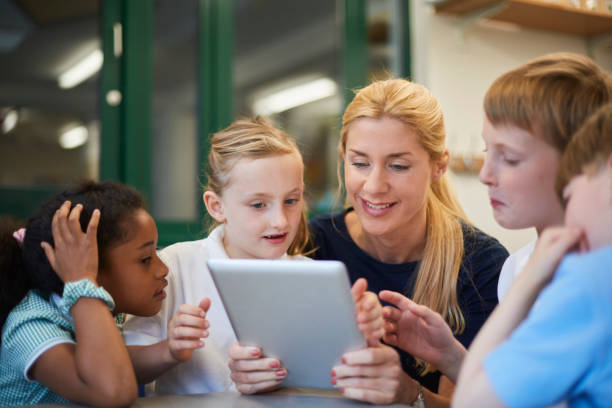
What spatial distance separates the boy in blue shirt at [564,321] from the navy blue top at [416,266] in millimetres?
789

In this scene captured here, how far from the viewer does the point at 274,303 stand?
3.07ft

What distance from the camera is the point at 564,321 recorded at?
684 millimetres

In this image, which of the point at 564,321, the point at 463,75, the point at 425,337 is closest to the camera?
the point at 564,321

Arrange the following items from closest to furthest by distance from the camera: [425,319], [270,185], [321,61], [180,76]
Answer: [425,319]
[270,185]
[180,76]
[321,61]

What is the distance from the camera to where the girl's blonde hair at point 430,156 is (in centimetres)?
157

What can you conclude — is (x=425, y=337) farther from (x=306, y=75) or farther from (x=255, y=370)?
(x=306, y=75)

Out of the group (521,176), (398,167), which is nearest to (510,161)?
(521,176)

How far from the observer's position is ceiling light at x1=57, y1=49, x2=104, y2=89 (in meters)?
2.62

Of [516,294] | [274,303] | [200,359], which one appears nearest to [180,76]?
[200,359]

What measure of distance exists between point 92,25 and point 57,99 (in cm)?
38

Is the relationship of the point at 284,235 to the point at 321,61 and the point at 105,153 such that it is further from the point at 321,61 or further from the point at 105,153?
the point at 321,61

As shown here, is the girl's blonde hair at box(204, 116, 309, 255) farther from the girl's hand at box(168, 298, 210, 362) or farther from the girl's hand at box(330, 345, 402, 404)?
the girl's hand at box(330, 345, 402, 404)

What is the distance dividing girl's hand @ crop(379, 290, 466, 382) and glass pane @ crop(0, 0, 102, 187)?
6.21 ft

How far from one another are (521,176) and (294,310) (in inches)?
17.4
